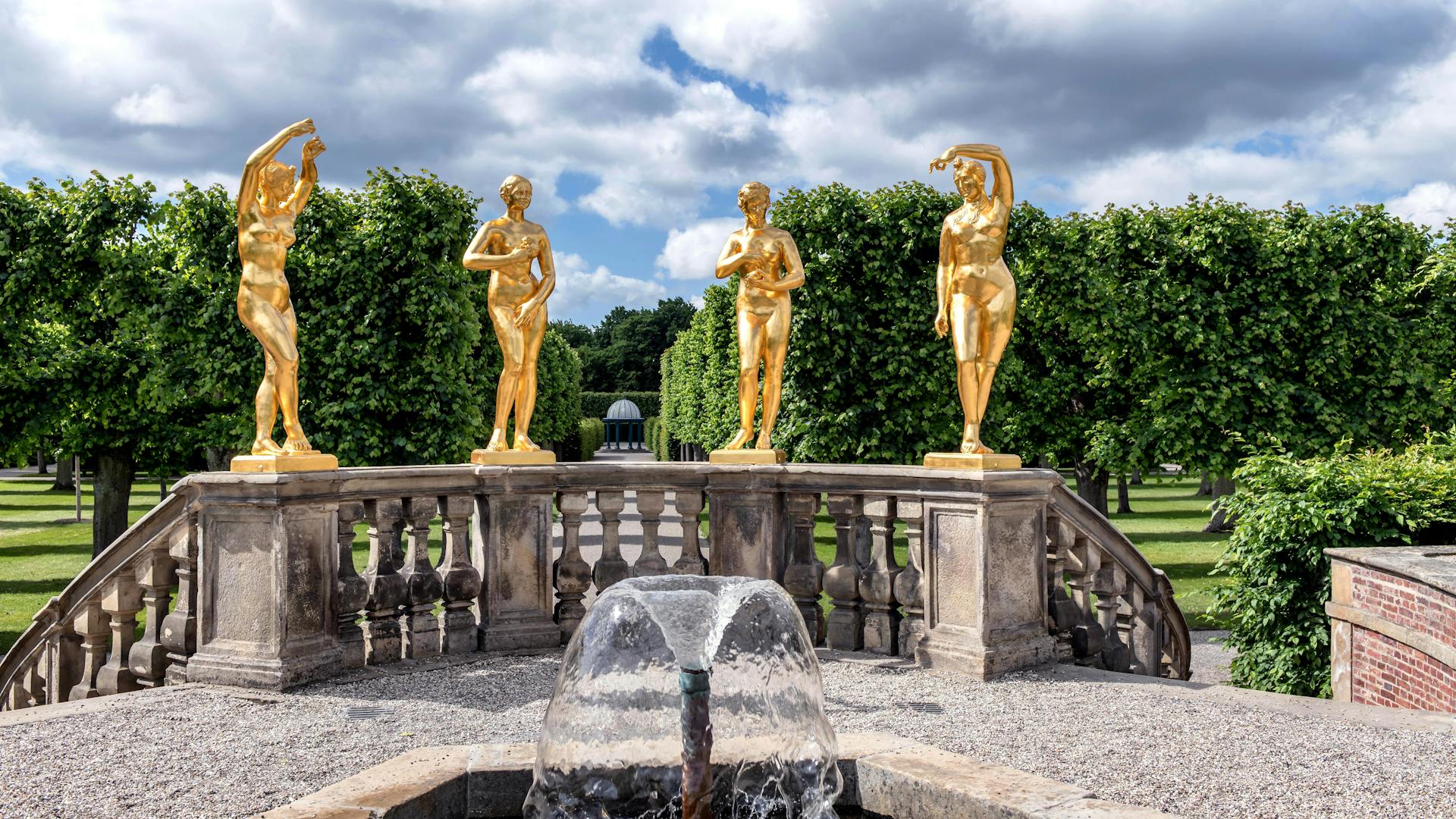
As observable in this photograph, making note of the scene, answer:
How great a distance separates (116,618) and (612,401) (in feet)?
293

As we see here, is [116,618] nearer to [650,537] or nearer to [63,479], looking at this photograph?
[650,537]

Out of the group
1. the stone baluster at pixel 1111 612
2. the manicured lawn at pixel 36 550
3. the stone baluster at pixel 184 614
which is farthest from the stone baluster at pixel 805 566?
the manicured lawn at pixel 36 550

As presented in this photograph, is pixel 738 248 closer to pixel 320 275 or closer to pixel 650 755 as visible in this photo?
pixel 650 755

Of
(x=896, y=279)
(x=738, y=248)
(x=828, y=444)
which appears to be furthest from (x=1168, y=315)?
(x=738, y=248)

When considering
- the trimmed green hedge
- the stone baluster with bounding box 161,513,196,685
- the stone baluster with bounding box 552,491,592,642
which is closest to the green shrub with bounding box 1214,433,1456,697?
the stone baluster with bounding box 552,491,592,642

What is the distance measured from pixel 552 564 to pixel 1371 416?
16.8m

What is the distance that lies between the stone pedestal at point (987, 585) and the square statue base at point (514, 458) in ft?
8.65

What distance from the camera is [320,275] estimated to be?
15.9 m

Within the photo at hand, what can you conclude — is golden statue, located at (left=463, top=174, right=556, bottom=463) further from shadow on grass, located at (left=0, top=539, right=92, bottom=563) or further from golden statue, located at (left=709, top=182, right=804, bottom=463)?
shadow on grass, located at (left=0, top=539, right=92, bottom=563)

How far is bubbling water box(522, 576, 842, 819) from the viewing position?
3.83 m

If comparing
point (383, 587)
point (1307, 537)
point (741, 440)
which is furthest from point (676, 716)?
point (1307, 537)

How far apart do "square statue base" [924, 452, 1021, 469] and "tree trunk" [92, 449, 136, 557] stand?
58.0ft

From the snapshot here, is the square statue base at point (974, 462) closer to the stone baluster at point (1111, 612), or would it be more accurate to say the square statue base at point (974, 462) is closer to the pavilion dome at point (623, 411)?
the stone baluster at point (1111, 612)

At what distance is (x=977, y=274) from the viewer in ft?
22.4
